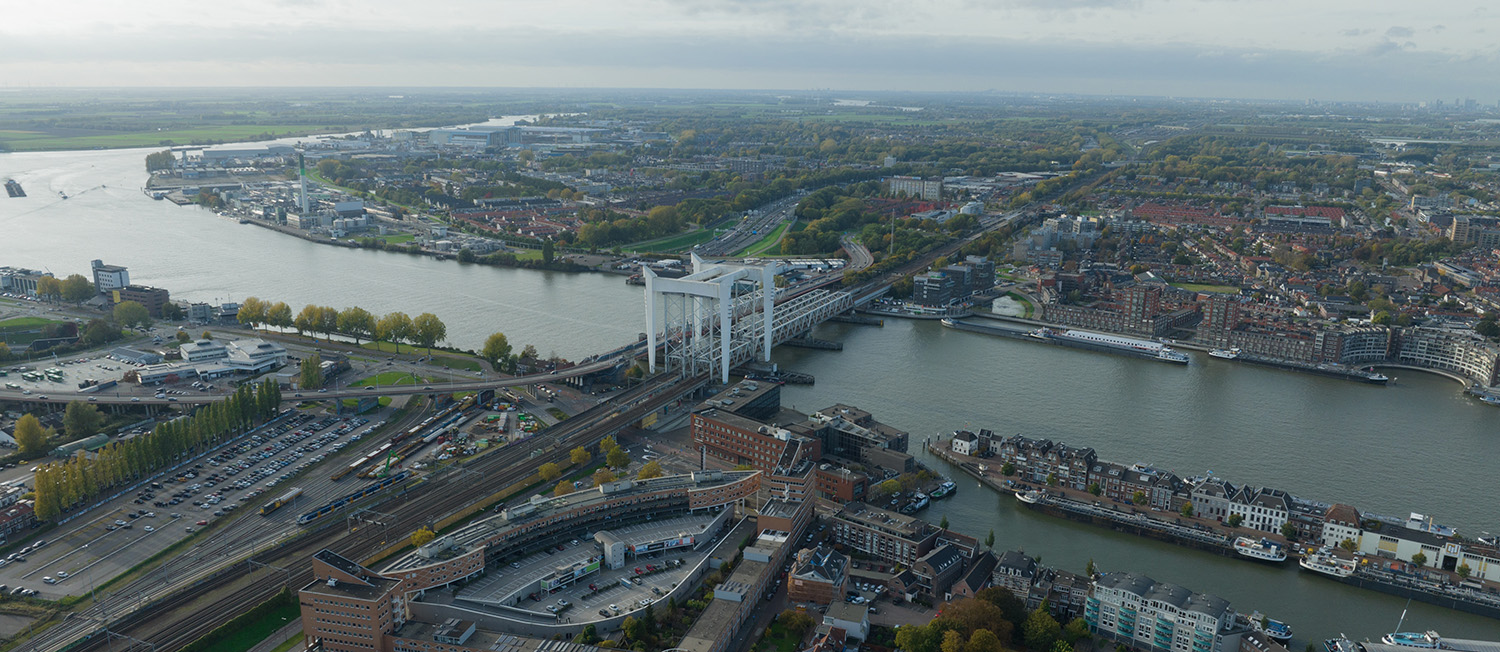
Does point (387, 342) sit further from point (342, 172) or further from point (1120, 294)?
point (342, 172)

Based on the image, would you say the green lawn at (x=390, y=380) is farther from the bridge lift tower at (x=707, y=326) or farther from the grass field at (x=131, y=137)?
the grass field at (x=131, y=137)

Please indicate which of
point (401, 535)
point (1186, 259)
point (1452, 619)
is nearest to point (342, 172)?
point (1186, 259)

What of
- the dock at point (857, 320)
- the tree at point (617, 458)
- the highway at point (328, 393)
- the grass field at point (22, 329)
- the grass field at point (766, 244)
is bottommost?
the dock at point (857, 320)

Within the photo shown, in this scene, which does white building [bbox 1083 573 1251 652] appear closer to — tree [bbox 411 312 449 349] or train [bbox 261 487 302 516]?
train [bbox 261 487 302 516]

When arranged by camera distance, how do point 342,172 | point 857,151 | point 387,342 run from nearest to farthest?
point 387,342
point 342,172
point 857,151

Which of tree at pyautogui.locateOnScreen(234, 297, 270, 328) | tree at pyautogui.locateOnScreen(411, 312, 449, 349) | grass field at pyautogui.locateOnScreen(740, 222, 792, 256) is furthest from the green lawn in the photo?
grass field at pyautogui.locateOnScreen(740, 222, 792, 256)

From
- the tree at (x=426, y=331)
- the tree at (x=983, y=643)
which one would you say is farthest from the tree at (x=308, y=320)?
the tree at (x=983, y=643)
